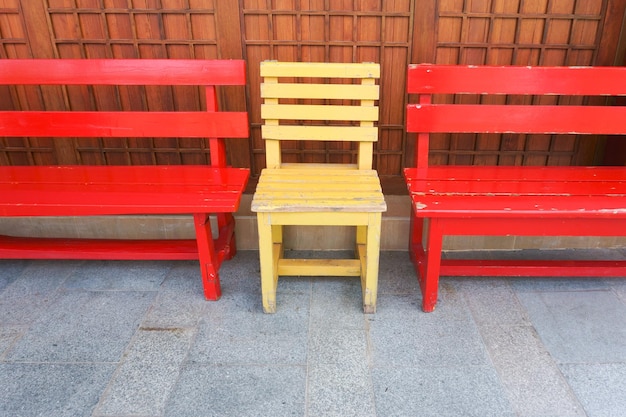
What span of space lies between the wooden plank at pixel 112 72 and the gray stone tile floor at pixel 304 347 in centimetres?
119

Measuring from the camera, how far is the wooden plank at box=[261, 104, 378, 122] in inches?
97.1

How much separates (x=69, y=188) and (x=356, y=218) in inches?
61.0

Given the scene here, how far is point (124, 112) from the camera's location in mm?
2516

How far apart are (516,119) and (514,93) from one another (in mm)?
148

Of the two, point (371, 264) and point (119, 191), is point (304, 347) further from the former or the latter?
point (119, 191)

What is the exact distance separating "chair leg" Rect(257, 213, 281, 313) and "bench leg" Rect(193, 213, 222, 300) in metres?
0.32

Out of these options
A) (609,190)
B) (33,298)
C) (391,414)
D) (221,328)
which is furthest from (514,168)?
(33,298)

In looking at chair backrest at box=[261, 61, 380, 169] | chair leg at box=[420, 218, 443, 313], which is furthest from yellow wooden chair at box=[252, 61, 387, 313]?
chair leg at box=[420, 218, 443, 313]

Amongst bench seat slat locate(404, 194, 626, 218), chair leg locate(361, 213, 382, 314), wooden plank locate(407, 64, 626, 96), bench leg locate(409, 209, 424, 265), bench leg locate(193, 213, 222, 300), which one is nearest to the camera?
bench seat slat locate(404, 194, 626, 218)

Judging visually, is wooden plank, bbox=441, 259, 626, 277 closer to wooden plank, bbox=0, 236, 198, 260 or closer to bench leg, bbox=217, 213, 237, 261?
bench leg, bbox=217, 213, 237, 261

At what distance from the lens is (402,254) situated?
2.96 metres

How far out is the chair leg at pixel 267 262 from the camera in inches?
83.1

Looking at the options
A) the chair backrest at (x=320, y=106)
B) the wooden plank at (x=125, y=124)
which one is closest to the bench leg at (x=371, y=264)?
the chair backrest at (x=320, y=106)

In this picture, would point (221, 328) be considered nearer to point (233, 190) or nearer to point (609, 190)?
point (233, 190)
